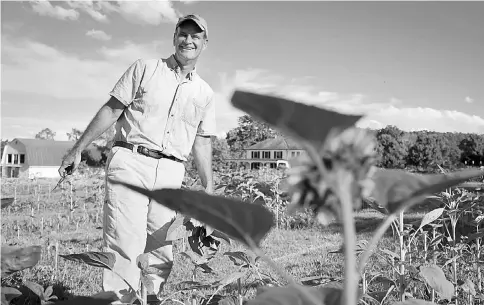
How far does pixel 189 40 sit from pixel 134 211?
42.0 inches

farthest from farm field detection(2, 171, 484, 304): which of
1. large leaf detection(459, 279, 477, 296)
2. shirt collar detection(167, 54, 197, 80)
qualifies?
shirt collar detection(167, 54, 197, 80)

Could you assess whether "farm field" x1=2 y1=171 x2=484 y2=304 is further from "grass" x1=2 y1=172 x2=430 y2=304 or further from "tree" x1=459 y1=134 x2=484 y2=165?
"tree" x1=459 y1=134 x2=484 y2=165

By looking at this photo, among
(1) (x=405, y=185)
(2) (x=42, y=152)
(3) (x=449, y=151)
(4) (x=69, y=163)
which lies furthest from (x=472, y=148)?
(1) (x=405, y=185)

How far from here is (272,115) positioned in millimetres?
329

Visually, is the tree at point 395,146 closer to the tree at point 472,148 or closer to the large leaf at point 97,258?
the tree at point 472,148

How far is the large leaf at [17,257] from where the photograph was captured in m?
0.58

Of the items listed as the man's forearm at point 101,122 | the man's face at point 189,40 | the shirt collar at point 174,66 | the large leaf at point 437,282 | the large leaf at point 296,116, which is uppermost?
the man's face at point 189,40

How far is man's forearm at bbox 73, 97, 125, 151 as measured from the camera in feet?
7.68

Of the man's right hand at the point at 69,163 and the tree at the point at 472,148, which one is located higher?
the tree at the point at 472,148

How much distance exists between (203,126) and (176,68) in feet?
1.41

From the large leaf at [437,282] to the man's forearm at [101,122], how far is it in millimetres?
1789

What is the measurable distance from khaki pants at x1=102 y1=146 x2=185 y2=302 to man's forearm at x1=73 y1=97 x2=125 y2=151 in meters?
0.16

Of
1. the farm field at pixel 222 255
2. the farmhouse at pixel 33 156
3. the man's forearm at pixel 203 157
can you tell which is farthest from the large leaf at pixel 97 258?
the farmhouse at pixel 33 156

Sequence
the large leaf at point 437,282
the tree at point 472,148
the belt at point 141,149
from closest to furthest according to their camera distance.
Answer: the large leaf at point 437,282
the belt at point 141,149
the tree at point 472,148
